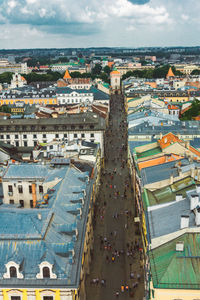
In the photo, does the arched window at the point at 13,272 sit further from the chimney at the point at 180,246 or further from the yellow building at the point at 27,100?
the yellow building at the point at 27,100

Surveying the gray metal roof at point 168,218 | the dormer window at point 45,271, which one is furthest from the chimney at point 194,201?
the dormer window at point 45,271

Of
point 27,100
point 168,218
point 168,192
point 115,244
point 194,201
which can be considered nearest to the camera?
point 194,201

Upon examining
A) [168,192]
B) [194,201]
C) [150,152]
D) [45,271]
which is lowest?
[45,271]

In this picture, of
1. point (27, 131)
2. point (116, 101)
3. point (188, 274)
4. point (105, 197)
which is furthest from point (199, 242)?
point (116, 101)

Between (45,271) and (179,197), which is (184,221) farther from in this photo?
(45,271)

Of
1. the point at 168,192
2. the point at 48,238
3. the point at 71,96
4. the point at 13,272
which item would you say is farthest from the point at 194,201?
the point at 71,96

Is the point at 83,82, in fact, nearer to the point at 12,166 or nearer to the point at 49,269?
the point at 12,166

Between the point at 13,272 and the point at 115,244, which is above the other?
the point at 13,272

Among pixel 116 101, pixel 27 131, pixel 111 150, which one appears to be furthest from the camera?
pixel 116 101
